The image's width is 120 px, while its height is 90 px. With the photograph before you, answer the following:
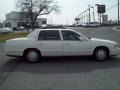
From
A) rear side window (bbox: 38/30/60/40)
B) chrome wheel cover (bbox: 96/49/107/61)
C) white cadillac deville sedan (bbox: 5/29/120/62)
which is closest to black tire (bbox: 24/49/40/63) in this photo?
white cadillac deville sedan (bbox: 5/29/120/62)

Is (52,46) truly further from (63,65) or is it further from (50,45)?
(63,65)

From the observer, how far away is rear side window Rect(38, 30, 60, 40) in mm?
10711

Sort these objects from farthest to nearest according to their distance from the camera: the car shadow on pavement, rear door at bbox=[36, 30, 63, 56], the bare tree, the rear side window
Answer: the bare tree → the rear side window → rear door at bbox=[36, 30, 63, 56] → the car shadow on pavement

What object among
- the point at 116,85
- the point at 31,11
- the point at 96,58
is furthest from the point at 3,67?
the point at 31,11

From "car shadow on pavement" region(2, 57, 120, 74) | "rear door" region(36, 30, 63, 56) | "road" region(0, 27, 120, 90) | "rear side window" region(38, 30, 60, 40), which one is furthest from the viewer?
"rear side window" region(38, 30, 60, 40)

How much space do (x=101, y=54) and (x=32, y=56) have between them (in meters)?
3.12

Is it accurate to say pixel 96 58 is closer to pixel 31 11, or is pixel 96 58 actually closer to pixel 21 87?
pixel 21 87

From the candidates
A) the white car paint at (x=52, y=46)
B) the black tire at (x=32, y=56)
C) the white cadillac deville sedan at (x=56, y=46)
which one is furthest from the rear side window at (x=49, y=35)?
the black tire at (x=32, y=56)

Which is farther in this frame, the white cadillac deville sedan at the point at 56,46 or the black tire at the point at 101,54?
the black tire at the point at 101,54

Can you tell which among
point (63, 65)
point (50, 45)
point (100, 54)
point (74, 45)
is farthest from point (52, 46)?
point (100, 54)

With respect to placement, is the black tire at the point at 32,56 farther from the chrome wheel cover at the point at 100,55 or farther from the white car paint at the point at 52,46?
the chrome wheel cover at the point at 100,55

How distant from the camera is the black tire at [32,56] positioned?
1059cm

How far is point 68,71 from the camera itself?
8.70 m

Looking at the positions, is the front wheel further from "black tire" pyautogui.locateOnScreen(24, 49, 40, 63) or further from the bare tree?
the bare tree
